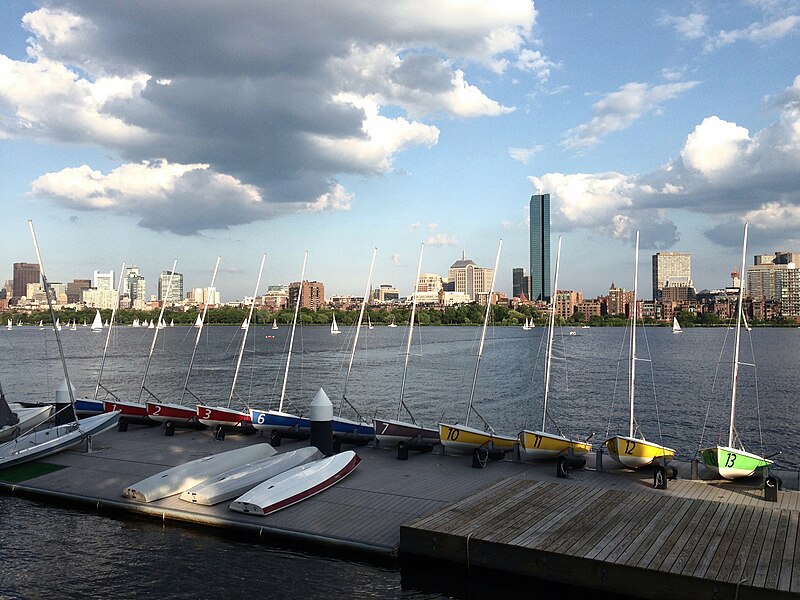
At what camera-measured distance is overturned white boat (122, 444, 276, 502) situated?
18969 mm

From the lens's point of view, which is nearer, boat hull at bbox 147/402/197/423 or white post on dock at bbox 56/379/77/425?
white post on dock at bbox 56/379/77/425

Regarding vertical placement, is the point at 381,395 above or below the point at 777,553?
below

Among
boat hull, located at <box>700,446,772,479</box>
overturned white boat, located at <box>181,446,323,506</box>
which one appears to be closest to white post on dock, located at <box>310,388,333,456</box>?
overturned white boat, located at <box>181,446,323,506</box>

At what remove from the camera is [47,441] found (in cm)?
2416

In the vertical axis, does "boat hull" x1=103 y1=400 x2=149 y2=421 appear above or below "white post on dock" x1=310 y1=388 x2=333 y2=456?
below

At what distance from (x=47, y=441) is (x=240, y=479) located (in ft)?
32.2

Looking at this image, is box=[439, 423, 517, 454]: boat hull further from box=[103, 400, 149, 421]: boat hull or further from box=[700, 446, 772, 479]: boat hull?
box=[103, 400, 149, 421]: boat hull

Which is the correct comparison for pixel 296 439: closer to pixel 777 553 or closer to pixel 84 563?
pixel 84 563

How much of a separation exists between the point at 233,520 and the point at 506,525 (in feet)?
24.1

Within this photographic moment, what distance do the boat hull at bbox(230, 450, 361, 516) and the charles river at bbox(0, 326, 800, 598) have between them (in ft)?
3.34

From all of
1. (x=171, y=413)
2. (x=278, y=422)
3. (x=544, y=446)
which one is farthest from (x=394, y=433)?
(x=171, y=413)

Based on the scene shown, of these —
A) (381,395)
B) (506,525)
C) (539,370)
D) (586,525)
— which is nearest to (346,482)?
(506,525)

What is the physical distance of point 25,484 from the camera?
21.1 meters

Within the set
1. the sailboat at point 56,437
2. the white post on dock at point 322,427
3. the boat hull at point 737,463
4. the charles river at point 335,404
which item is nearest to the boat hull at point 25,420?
the sailboat at point 56,437
